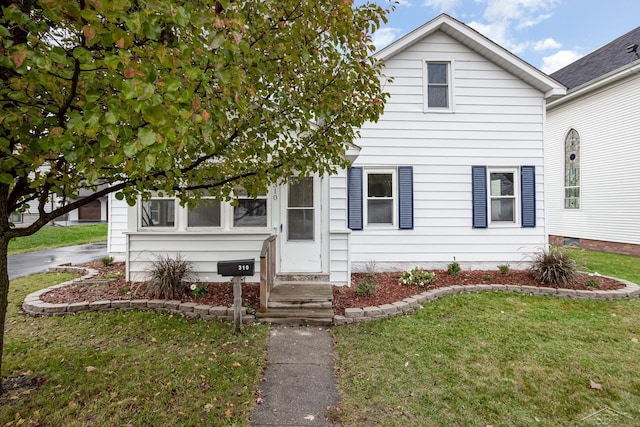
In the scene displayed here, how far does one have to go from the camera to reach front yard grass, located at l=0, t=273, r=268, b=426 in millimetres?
2746

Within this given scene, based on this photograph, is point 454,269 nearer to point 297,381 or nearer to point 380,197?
point 380,197

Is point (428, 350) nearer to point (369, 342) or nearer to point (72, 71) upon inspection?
point (369, 342)

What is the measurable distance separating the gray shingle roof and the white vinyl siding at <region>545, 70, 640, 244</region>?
3.27 ft

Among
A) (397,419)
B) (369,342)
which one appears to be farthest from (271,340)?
(397,419)

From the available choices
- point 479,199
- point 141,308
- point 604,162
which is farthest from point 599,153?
point 141,308

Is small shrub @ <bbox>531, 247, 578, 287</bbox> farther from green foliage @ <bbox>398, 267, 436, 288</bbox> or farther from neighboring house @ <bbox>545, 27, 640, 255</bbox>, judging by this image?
neighboring house @ <bbox>545, 27, 640, 255</bbox>

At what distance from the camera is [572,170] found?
12602 mm

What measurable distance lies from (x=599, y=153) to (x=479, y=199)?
7.41m

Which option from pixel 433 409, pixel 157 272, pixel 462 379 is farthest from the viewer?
pixel 157 272

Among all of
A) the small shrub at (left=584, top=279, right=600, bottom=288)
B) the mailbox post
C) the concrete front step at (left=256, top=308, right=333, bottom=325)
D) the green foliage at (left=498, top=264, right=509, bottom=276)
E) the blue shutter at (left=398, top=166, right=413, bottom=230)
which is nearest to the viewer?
the mailbox post

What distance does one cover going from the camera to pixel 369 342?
4.25m

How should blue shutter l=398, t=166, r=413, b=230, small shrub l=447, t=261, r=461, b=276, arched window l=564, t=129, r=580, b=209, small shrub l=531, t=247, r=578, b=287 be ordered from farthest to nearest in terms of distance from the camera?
arched window l=564, t=129, r=580, b=209 → blue shutter l=398, t=166, r=413, b=230 → small shrub l=447, t=261, r=461, b=276 → small shrub l=531, t=247, r=578, b=287

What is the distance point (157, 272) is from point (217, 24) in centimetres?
514

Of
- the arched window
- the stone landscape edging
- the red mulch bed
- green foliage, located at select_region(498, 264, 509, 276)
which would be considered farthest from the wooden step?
the arched window
